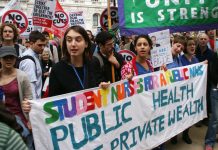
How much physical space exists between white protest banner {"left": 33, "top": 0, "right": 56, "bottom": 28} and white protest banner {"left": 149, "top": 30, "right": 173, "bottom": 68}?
361cm

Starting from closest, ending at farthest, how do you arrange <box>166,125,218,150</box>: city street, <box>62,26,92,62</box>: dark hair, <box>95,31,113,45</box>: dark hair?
1. <box>62,26,92,62</box>: dark hair
2. <box>95,31,113,45</box>: dark hair
3. <box>166,125,218,150</box>: city street

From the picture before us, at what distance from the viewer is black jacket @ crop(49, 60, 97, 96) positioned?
9.73 feet

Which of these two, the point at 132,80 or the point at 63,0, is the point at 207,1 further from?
the point at 63,0

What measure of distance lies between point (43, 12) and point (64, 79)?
Answer: 4.88m

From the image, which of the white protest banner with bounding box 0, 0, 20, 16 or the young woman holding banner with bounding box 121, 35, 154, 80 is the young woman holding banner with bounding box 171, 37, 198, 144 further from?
the white protest banner with bounding box 0, 0, 20, 16

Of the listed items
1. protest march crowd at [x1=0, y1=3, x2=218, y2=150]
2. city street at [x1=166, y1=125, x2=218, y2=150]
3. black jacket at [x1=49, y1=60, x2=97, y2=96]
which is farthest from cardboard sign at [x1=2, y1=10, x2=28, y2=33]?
black jacket at [x1=49, y1=60, x2=97, y2=96]

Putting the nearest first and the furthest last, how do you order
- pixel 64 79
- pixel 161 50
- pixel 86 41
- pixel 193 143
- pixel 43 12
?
1. pixel 64 79
2. pixel 86 41
3. pixel 161 50
4. pixel 193 143
5. pixel 43 12

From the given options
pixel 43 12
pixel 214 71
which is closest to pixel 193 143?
pixel 214 71

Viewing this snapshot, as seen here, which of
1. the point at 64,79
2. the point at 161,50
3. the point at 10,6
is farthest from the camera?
the point at 10,6

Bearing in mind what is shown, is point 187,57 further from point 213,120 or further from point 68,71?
point 68,71

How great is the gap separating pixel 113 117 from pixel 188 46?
2.23m

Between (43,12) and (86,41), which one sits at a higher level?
(43,12)

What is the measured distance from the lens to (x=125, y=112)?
376 cm

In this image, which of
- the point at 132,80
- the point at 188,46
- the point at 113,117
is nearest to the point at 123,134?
the point at 113,117
